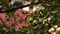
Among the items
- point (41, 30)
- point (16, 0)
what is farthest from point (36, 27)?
point (16, 0)

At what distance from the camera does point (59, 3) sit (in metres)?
3.06

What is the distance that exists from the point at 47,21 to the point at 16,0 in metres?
0.68

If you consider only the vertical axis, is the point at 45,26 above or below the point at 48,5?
below

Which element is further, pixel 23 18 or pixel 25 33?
pixel 23 18

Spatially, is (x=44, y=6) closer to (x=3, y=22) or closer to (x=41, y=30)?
(x=41, y=30)

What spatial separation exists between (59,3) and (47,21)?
0.29 m

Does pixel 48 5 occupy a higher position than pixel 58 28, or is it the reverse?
pixel 48 5


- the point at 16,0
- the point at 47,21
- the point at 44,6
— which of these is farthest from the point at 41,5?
the point at 16,0

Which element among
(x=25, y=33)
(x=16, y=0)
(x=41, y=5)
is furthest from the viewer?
(x=16, y=0)

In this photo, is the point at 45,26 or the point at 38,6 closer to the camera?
the point at 45,26

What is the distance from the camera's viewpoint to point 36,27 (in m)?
3.06

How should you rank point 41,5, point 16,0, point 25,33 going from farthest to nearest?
1. point 16,0
2. point 41,5
3. point 25,33

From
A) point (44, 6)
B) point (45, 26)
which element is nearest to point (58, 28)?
point (45, 26)

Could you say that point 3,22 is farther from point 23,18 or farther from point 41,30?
point 41,30
